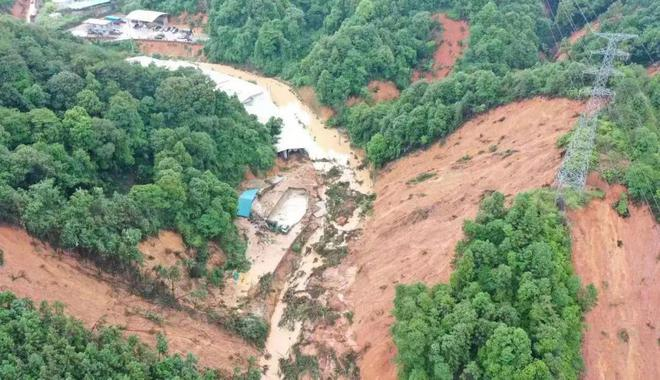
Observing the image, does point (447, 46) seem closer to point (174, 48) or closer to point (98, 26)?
point (174, 48)

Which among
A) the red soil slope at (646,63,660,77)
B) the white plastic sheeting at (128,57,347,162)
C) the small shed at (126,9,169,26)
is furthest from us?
the small shed at (126,9,169,26)

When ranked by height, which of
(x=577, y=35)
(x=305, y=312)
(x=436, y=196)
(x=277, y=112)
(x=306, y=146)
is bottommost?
(x=305, y=312)

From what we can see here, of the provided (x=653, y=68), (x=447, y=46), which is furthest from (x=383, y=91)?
(x=653, y=68)

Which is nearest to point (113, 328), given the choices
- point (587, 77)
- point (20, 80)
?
point (20, 80)

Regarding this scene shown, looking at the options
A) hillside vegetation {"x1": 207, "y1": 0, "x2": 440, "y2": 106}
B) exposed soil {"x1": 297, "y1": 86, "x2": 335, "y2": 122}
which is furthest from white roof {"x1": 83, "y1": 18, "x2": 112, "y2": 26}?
exposed soil {"x1": 297, "y1": 86, "x2": 335, "y2": 122}

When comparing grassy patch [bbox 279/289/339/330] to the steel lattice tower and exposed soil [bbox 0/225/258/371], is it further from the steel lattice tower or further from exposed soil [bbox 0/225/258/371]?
the steel lattice tower
